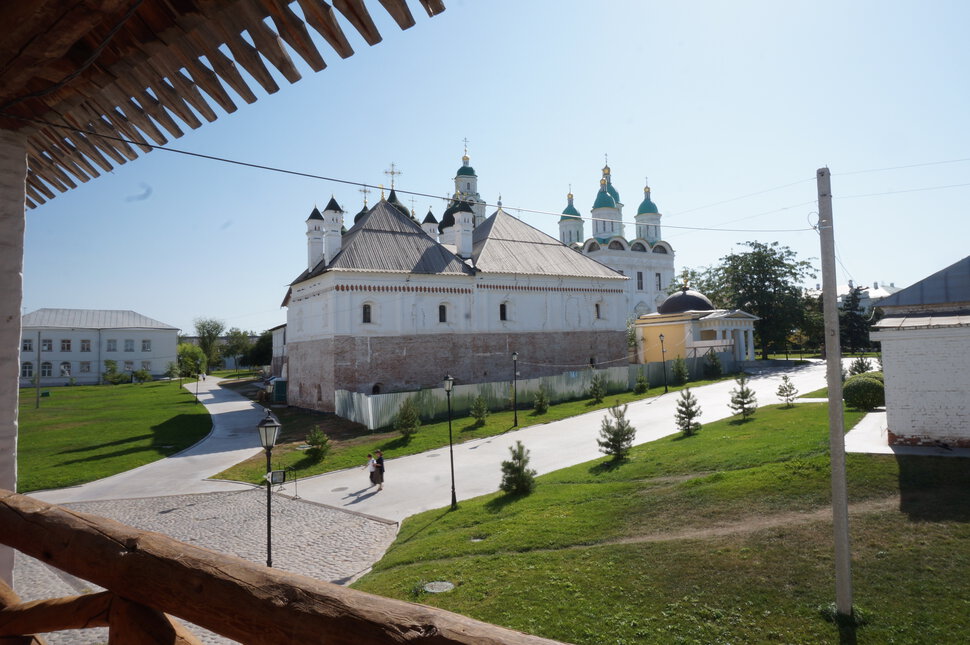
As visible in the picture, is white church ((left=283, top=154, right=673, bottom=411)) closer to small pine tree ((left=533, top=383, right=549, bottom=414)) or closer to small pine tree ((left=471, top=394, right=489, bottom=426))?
small pine tree ((left=471, top=394, right=489, bottom=426))

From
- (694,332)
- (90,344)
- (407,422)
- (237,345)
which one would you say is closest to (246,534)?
(407,422)

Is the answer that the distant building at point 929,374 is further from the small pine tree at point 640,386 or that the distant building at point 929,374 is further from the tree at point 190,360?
the tree at point 190,360

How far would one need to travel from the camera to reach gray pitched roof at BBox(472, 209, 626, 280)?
3578cm

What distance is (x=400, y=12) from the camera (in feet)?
9.45

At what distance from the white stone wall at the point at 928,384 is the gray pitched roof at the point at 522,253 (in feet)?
77.9

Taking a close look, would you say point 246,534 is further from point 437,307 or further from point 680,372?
point 680,372

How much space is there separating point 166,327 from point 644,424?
6716 cm

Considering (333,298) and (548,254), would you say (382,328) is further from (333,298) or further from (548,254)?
(548,254)

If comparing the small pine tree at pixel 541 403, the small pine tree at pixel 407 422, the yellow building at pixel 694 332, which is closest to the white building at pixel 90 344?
the yellow building at pixel 694 332

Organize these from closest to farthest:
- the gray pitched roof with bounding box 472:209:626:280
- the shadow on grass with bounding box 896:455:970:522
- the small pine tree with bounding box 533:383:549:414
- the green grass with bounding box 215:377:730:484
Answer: the shadow on grass with bounding box 896:455:970:522 < the green grass with bounding box 215:377:730:484 < the small pine tree with bounding box 533:383:549:414 < the gray pitched roof with bounding box 472:209:626:280

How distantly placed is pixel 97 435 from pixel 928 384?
110ft

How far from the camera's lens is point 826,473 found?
452 inches

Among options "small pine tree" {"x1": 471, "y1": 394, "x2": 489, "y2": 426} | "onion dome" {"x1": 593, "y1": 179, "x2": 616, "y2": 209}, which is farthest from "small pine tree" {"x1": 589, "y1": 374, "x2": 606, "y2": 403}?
"onion dome" {"x1": 593, "y1": 179, "x2": 616, "y2": 209}

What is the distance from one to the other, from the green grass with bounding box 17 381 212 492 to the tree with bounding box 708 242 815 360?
43391mm
